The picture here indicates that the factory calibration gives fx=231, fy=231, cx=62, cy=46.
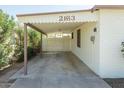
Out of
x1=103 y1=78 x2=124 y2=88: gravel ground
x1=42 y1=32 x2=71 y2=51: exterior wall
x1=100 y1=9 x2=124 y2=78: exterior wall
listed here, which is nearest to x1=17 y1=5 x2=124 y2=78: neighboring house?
x1=100 y1=9 x2=124 y2=78: exterior wall

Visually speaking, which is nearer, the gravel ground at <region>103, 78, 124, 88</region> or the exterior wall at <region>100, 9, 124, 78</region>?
the gravel ground at <region>103, 78, 124, 88</region>

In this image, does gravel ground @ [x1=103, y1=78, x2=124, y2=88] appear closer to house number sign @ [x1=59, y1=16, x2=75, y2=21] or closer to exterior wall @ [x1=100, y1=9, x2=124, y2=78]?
exterior wall @ [x1=100, y1=9, x2=124, y2=78]

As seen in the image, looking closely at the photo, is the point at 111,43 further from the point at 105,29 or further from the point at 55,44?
the point at 55,44

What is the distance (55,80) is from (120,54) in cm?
299

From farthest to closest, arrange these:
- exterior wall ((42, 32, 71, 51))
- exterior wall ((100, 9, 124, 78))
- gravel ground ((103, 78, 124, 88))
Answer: exterior wall ((42, 32, 71, 51)) → exterior wall ((100, 9, 124, 78)) → gravel ground ((103, 78, 124, 88))

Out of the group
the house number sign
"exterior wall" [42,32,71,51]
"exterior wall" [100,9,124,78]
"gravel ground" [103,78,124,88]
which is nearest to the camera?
"gravel ground" [103,78,124,88]

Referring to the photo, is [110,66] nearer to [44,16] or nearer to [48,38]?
[44,16]

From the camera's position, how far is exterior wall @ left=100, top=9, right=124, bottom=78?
9609 millimetres

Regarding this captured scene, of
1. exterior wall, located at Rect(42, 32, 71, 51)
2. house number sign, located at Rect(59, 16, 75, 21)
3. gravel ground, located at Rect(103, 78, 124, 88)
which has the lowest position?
gravel ground, located at Rect(103, 78, 124, 88)

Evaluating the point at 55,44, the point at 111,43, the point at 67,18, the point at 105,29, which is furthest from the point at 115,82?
the point at 55,44

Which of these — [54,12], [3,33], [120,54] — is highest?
[54,12]

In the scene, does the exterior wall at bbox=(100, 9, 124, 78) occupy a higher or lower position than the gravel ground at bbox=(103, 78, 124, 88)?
higher
